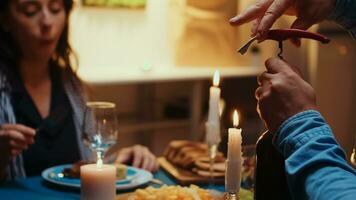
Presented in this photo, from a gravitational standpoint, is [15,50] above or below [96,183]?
above

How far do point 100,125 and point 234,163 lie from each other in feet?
1.81

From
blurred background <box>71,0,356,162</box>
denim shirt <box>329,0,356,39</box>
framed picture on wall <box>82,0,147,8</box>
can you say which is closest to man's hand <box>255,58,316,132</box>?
denim shirt <box>329,0,356,39</box>

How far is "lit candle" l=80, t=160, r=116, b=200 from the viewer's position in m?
1.15

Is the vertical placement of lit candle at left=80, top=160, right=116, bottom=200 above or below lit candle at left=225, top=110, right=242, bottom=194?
below

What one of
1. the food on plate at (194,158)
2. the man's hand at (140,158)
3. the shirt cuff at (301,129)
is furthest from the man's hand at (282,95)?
the man's hand at (140,158)

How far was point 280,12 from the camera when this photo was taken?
1.05 metres

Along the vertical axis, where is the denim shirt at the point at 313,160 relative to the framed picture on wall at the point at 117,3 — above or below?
below

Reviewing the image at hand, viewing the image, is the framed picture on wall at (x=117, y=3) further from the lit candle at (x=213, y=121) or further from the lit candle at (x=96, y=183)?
the lit candle at (x=96, y=183)

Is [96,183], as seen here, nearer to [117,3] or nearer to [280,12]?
[280,12]

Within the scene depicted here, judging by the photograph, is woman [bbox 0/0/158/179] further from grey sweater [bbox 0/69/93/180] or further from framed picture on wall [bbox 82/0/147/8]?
framed picture on wall [bbox 82/0/147/8]

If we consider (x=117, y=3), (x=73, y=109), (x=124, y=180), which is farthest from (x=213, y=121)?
(x=117, y=3)

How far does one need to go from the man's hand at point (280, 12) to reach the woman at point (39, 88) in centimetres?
85

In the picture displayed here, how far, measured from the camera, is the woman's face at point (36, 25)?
6.81ft

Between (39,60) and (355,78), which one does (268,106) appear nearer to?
(39,60)
